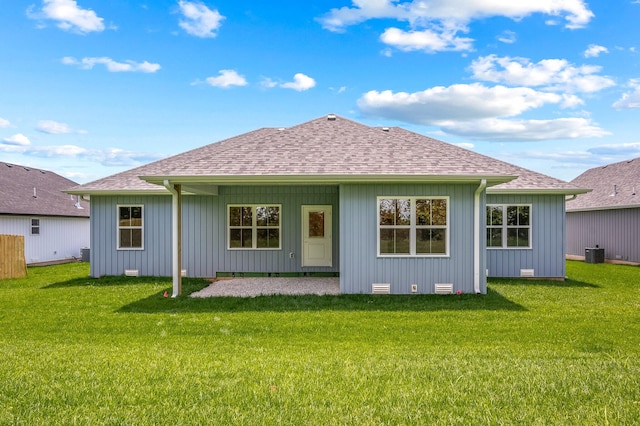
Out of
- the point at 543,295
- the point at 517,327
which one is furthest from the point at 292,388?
the point at 543,295

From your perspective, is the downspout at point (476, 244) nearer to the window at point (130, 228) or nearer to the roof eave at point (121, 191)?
the roof eave at point (121, 191)

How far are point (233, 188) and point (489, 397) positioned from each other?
10.8 m

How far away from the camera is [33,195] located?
21.9 m

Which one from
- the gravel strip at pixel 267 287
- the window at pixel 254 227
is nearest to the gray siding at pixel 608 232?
the gravel strip at pixel 267 287

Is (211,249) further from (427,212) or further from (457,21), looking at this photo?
(457,21)

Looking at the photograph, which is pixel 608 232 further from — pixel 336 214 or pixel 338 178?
pixel 338 178

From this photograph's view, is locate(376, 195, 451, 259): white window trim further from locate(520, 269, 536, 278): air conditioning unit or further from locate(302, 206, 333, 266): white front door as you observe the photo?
locate(520, 269, 536, 278): air conditioning unit

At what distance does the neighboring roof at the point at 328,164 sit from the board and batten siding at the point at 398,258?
445 millimetres

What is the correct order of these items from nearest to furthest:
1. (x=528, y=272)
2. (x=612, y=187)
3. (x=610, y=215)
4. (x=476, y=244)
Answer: (x=476, y=244) → (x=528, y=272) → (x=610, y=215) → (x=612, y=187)

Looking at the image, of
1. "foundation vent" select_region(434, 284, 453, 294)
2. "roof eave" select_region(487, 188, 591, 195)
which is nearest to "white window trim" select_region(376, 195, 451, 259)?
"foundation vent" select_region(434, 284, 453, 294)

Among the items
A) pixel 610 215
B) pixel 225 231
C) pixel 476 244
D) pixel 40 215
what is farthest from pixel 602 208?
pixel 40 215

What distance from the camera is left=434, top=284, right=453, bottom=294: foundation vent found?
10.5 m

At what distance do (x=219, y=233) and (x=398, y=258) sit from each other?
588cm

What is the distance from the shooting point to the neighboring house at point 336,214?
34.4ft
